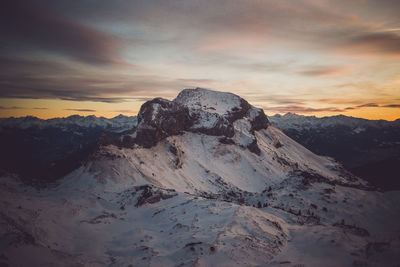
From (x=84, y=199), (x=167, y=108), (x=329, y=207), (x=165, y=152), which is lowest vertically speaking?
(x=329, y=207)

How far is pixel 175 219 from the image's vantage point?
75.2 m

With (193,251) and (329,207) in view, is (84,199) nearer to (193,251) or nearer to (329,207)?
(193,251)

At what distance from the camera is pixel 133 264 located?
51562mm

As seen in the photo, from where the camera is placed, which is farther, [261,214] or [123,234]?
[261,214]

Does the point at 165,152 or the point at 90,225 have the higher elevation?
the point at 165,152

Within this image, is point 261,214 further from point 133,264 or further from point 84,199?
point 84,199

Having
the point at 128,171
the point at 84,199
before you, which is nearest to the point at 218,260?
the point at 84,199

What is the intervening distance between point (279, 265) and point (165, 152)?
12085 cm

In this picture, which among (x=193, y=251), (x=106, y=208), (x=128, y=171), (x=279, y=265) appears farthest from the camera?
(x=128, y=171)

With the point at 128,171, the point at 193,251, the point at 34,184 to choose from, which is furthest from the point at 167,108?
the point at 193,251

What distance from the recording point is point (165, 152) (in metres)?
162

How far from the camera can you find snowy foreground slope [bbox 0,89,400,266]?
2035 inches

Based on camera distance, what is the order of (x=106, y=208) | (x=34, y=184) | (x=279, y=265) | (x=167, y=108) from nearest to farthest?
1. (x=279, y=265)
2. (x=106, y=208)
3. (x=34, y=184)
4. (x=167, y=108)

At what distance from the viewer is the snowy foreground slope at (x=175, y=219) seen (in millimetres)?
51688
